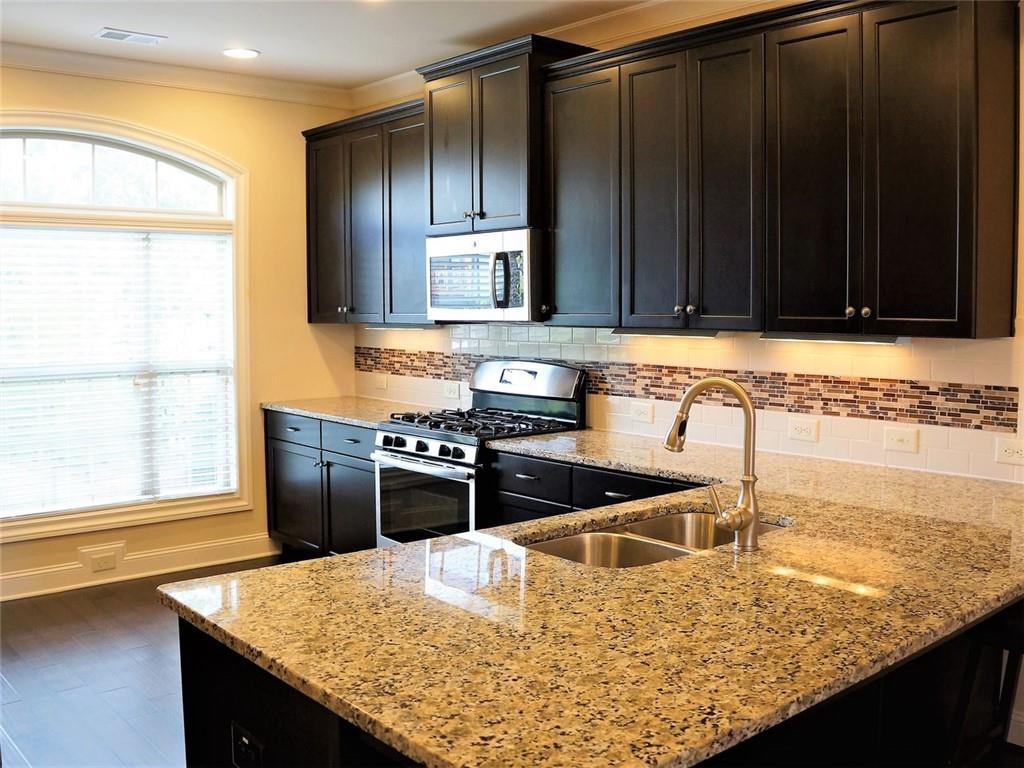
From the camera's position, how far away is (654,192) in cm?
373

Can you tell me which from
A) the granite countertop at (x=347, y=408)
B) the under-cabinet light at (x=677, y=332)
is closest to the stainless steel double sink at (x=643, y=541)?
the under-cabinet light at (x=677, y=332)

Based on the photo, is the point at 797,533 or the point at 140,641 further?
the point at 140,641

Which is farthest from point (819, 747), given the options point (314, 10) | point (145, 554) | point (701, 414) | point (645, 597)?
point (145, 554)

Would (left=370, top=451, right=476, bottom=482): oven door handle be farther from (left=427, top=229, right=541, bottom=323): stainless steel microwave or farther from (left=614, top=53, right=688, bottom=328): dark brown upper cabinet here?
(left=614, top=53, right=688, bottom=328): dark brown upper cabinet

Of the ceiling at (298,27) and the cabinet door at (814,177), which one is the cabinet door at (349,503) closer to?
the ceiling at (298,27)

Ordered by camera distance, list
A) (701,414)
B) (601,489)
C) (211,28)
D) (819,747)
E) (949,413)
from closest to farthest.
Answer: (819,747) < (949,413) < (601,489) < (701,414) < (211,28)

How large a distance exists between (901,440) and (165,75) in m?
4.15

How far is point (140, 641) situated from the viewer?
426cm

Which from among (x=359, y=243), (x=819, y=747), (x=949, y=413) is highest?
(x=359, y=243)

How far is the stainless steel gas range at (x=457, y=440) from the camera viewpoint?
4219 millimetres

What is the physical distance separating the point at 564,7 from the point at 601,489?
2.09 metres

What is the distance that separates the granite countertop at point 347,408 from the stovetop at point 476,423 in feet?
0.62

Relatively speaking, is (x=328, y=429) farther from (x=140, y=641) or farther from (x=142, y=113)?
(x=142, y=113)

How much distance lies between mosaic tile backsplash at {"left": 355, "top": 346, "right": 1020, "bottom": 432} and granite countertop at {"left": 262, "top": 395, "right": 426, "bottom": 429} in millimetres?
1180
